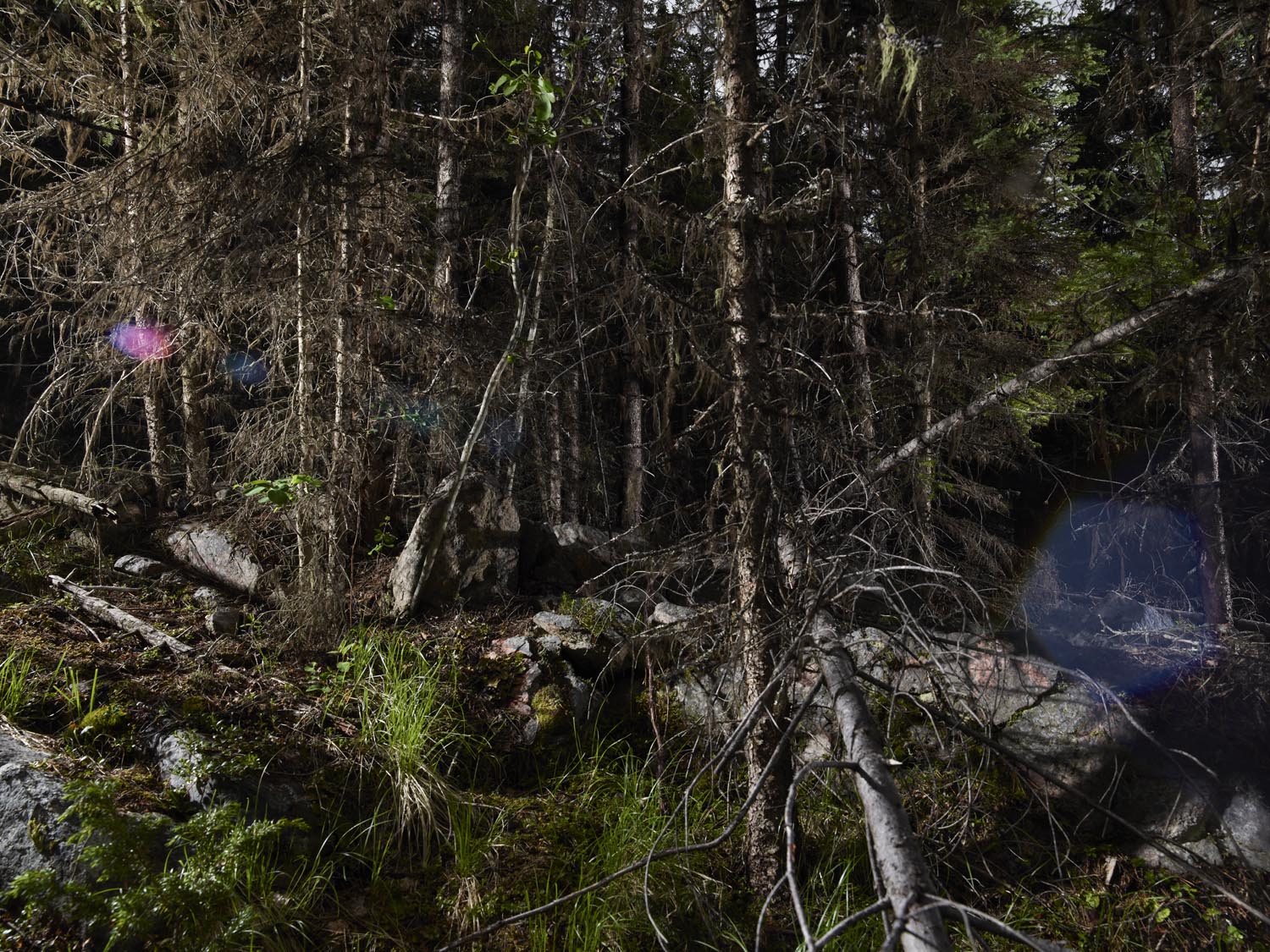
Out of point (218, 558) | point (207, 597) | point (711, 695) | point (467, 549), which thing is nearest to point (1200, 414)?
point (711, 695)

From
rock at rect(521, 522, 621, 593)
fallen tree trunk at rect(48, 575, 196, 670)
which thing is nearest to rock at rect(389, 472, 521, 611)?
rock at rect(521, 522, 621, 593)

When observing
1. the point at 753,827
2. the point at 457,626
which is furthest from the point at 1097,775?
the point at 457,626

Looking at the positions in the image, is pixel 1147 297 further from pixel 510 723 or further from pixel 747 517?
pixel 510 723

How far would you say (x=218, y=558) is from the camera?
6.21 meters

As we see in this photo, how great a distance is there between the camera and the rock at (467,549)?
5871 millimetres

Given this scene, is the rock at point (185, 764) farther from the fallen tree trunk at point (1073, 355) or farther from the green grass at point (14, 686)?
the fallen tree trunk at point (1073, 355)

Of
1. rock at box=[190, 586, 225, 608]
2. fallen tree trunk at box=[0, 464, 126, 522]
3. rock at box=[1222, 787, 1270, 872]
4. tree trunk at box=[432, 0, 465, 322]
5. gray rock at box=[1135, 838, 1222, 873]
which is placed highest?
tree trunk at box=[432, 0, 465, 322]

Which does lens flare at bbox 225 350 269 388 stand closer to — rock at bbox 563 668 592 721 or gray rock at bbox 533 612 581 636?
gray rock at bbox 533 612 581 636

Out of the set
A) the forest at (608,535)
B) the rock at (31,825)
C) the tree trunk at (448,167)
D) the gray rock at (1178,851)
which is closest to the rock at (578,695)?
the forest at (608,535)

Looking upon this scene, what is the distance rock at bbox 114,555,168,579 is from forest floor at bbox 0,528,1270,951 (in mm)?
409

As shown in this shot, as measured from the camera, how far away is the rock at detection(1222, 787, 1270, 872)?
4863mm

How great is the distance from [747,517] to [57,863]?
128 inches

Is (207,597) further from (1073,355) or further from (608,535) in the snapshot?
(1073,355)

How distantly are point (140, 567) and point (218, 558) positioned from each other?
0.57 metres
